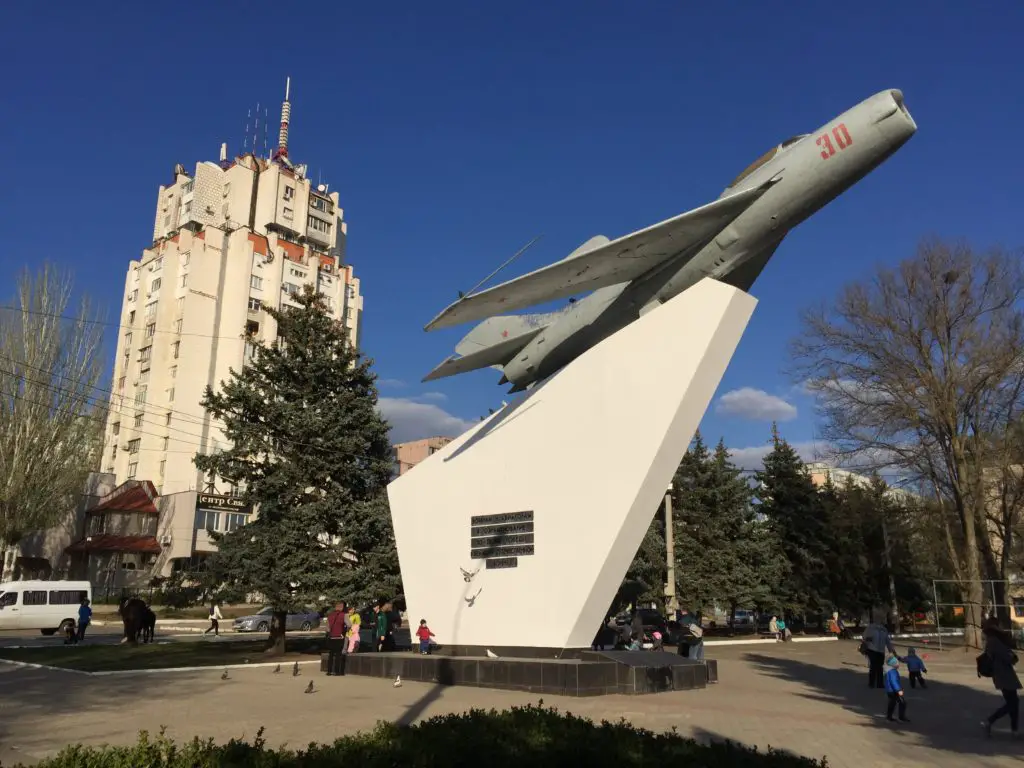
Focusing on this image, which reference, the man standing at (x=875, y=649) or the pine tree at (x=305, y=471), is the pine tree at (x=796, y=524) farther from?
the pine tree at (x=305, y=471)

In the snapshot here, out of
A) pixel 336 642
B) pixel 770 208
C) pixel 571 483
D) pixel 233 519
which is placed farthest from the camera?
pixel 233 519

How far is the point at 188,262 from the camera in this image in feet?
164

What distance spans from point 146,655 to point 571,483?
447 inches

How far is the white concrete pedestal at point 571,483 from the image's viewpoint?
1127 centimetres

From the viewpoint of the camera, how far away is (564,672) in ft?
35.3

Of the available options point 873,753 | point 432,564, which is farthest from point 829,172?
point 432,564

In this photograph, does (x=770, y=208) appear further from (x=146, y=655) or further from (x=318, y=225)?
(x=318, y=225)

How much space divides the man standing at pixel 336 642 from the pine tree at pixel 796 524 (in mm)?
19909

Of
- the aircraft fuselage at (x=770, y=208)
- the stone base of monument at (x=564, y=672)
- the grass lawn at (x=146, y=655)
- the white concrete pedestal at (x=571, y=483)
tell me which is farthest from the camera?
the grass lawn at (x=146, y=655)

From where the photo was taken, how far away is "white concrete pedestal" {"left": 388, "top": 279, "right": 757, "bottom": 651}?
11273 millimetres

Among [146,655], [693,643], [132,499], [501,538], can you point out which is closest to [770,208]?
[501,538]

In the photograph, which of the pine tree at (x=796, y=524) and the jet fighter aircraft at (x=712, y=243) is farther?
the pine tree at (x=796, y=524)

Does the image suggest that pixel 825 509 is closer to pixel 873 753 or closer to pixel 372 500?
pixel 372 500

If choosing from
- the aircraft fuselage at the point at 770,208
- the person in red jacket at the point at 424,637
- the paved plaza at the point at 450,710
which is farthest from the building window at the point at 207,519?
the aircraft fuselage at the point at 770,208
